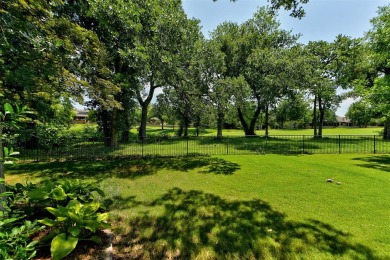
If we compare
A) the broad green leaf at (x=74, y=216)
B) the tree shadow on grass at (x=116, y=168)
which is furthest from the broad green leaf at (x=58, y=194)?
the tree shadow on grass at (x=116, y=168)

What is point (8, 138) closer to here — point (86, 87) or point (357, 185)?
point (86, 87)

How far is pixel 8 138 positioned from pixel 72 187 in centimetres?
140

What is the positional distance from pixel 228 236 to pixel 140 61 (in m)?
6.65

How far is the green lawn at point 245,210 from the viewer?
10.4 feet

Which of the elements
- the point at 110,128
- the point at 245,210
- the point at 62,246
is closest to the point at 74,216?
the point at 62,246

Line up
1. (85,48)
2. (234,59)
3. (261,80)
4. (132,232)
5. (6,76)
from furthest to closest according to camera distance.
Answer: (234,59)
(261,80)
(85,48)
(6,76)
(132,232)

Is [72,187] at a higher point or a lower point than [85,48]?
lower

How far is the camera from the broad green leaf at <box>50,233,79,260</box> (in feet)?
7.83

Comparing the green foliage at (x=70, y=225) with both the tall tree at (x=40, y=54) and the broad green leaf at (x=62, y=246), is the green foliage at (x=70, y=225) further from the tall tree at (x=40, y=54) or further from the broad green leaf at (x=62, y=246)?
the tall tree at (x=40, y=54)

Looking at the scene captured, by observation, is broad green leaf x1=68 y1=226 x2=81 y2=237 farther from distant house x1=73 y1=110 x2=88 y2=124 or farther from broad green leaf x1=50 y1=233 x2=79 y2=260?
distant house x1=73 y1=110 x2=88 y2=124

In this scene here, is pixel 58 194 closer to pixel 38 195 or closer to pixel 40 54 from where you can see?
pixel 38 195

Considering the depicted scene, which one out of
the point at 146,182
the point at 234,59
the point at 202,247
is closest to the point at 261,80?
the point at 234,59

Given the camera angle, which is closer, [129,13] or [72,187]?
[72,187]

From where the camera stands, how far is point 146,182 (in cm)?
677
